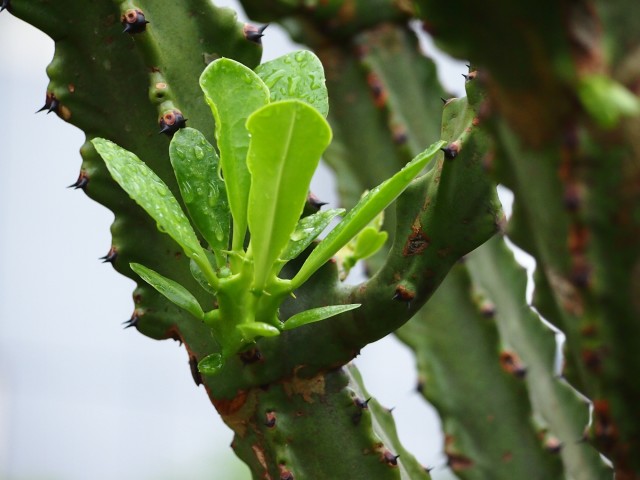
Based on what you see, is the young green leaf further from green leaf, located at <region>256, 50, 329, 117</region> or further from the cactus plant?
green leaf, located at <region>256, 50, 329, 117</region>

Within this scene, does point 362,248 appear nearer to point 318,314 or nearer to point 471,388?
point 318,314

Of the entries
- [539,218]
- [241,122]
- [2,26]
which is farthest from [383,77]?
[2,26]

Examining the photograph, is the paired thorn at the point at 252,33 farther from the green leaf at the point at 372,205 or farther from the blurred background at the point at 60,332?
the blurred background at the point at 60,332

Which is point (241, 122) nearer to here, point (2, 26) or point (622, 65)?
point (622, 65)

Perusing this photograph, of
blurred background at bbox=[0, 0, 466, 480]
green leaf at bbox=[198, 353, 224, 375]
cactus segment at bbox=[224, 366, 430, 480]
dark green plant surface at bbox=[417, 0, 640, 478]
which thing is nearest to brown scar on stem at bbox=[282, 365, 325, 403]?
cactus segment at bbox=[224, 366, 430, 480]

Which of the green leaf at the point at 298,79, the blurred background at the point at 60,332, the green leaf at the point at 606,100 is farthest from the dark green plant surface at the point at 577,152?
the blurred background at the point at 60,332

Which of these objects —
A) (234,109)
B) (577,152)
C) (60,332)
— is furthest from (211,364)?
(60,332)
